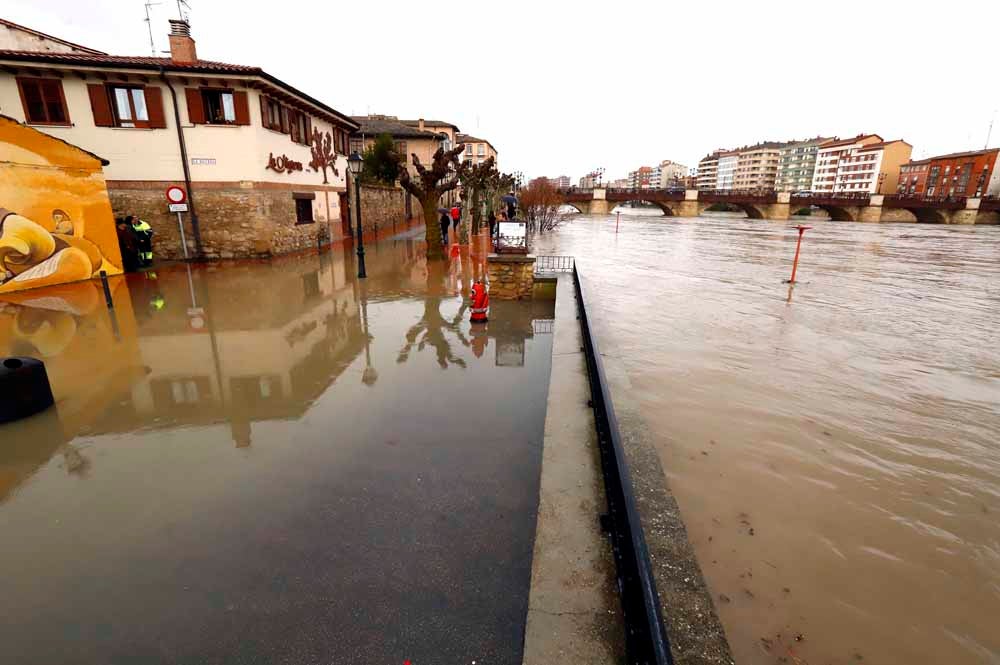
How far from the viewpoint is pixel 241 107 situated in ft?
52.0

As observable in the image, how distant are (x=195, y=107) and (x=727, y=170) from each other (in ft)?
539

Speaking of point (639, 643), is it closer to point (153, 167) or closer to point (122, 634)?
point (122, 634)

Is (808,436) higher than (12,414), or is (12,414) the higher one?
(12,414)

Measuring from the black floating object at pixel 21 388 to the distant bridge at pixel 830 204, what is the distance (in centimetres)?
6179

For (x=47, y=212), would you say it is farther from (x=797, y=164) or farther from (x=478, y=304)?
(x=797, y=164)

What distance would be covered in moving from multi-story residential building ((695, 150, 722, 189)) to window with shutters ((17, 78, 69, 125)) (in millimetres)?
173184

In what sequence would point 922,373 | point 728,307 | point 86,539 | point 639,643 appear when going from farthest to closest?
point 728,307 < point 922,373 < point 86,539 < point 639,643

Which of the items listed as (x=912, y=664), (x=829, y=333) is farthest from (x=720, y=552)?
(x=829, y=333)

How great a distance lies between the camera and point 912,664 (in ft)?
10.1

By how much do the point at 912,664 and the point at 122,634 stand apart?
506 centimetres

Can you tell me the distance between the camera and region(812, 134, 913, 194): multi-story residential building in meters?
99.1

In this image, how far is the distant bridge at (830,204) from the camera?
6519 centimetres

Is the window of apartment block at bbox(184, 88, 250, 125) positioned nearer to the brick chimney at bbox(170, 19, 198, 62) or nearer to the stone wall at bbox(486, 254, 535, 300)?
the brick chimney at bbox(170, 19, 198, 62)

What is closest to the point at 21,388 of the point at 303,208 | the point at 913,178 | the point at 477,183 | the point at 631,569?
the point at 631,569
